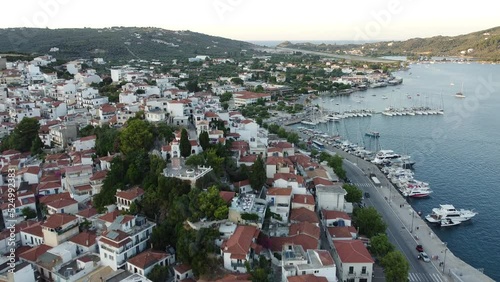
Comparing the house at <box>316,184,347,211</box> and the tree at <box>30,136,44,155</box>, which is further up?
the tree at <box>30,136,44,155</box>

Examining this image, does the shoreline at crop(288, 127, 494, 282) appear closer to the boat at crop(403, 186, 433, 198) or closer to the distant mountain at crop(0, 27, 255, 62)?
the boat at crop(403, 186, 433, 198)

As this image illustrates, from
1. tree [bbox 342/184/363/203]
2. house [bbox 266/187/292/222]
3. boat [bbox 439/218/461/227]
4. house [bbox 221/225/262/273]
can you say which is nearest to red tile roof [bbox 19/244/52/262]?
house [bbox 221/225/262/273]

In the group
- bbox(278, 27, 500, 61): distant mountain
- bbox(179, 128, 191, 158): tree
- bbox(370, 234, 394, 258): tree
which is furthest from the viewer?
bbox(278, 27, 500, 61): distant mountain

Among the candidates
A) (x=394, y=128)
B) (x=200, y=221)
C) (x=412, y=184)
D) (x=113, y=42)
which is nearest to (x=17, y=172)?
(x=200, y=221)

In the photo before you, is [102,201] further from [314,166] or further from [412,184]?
[412,184]

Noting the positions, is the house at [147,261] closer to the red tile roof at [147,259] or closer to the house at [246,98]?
the red tile roof at [147,259]

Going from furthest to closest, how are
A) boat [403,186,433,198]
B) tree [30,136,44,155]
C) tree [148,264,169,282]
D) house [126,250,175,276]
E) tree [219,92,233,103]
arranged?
tree [219,92,233,103] → boat [403,186,433,198] → tree [30,136,44,155] → house [126,250,175,276] → tree [148,264,169,282]
